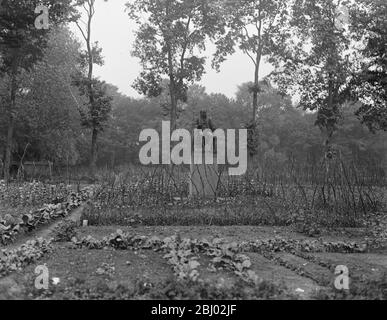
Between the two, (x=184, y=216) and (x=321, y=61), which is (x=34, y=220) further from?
(x=321, y=61)

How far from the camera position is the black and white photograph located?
167 inches

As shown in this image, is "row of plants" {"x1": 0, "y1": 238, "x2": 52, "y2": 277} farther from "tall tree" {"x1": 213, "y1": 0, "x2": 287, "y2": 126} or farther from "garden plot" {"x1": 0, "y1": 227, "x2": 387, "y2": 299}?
"tall tree" {"x1": 213, "y1": 0, "x2": 287, "y2": 126}

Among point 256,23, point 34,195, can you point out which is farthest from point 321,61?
point 34,195

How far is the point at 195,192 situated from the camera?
1195 centimetres

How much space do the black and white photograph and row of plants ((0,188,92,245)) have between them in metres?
0.04

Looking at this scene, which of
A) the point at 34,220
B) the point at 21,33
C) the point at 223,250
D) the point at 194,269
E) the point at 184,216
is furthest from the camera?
the point at 21,33

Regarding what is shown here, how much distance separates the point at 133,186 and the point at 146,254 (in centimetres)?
581

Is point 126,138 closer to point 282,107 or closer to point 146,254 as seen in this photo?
point 282,107

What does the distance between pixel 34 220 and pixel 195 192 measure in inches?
190

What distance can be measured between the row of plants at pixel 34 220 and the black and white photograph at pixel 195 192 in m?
0.04

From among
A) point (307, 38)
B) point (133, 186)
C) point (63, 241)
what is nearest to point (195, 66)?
point (307, 38)

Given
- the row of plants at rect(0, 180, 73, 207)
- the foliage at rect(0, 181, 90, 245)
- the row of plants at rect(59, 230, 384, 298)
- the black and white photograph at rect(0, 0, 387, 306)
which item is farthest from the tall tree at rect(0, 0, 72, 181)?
the row of plants at rect(59, 230, 384, 298)

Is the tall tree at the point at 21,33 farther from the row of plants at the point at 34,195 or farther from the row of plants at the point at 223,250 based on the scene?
the row of plants at the point at 223,250

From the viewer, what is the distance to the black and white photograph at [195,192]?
13.9ft
